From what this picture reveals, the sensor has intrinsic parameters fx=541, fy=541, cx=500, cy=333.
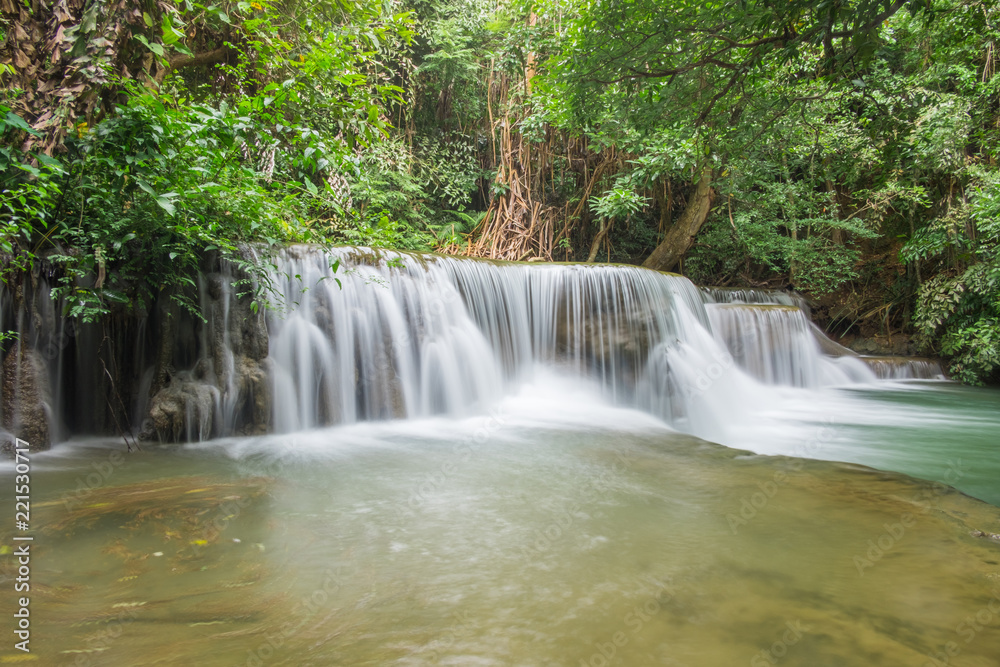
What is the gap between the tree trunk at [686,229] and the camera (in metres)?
12.2

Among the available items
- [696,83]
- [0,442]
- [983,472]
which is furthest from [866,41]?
[0,442]

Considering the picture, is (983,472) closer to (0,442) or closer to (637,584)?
(637,584)

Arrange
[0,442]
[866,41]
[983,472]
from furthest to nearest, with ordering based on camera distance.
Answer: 1. [983,472]
2. [0,442]
3. [866,41]

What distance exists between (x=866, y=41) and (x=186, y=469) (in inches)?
209

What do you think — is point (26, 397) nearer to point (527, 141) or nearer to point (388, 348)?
point (388, 348)

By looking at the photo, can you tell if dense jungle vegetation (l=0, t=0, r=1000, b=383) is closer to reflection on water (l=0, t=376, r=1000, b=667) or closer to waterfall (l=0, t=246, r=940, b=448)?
waterfall (l=0, t=246, r=940, b=448)

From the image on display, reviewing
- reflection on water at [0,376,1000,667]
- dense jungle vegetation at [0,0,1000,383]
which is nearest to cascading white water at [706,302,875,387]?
dense jungle vegetation at [0,0,1000,383]

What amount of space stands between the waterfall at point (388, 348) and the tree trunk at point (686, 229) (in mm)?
2638

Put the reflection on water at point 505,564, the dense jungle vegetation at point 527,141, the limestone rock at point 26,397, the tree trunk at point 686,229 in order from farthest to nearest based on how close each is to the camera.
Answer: the tree trunk at point 686,229 → the limestone rock at point 26,397 → the dense jungle vegetation at point 527,141 → the reflection on water at point 505,564

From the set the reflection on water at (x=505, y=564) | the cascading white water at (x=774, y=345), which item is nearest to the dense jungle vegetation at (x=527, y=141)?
the reflection on water at (x=505, y=564)

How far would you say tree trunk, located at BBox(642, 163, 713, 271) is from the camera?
39.9 ft

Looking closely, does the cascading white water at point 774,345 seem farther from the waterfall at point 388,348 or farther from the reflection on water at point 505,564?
the reflection on water at point 505,564

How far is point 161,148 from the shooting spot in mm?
4047

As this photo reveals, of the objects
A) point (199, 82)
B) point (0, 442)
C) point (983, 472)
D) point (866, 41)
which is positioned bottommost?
point (983, 472)
